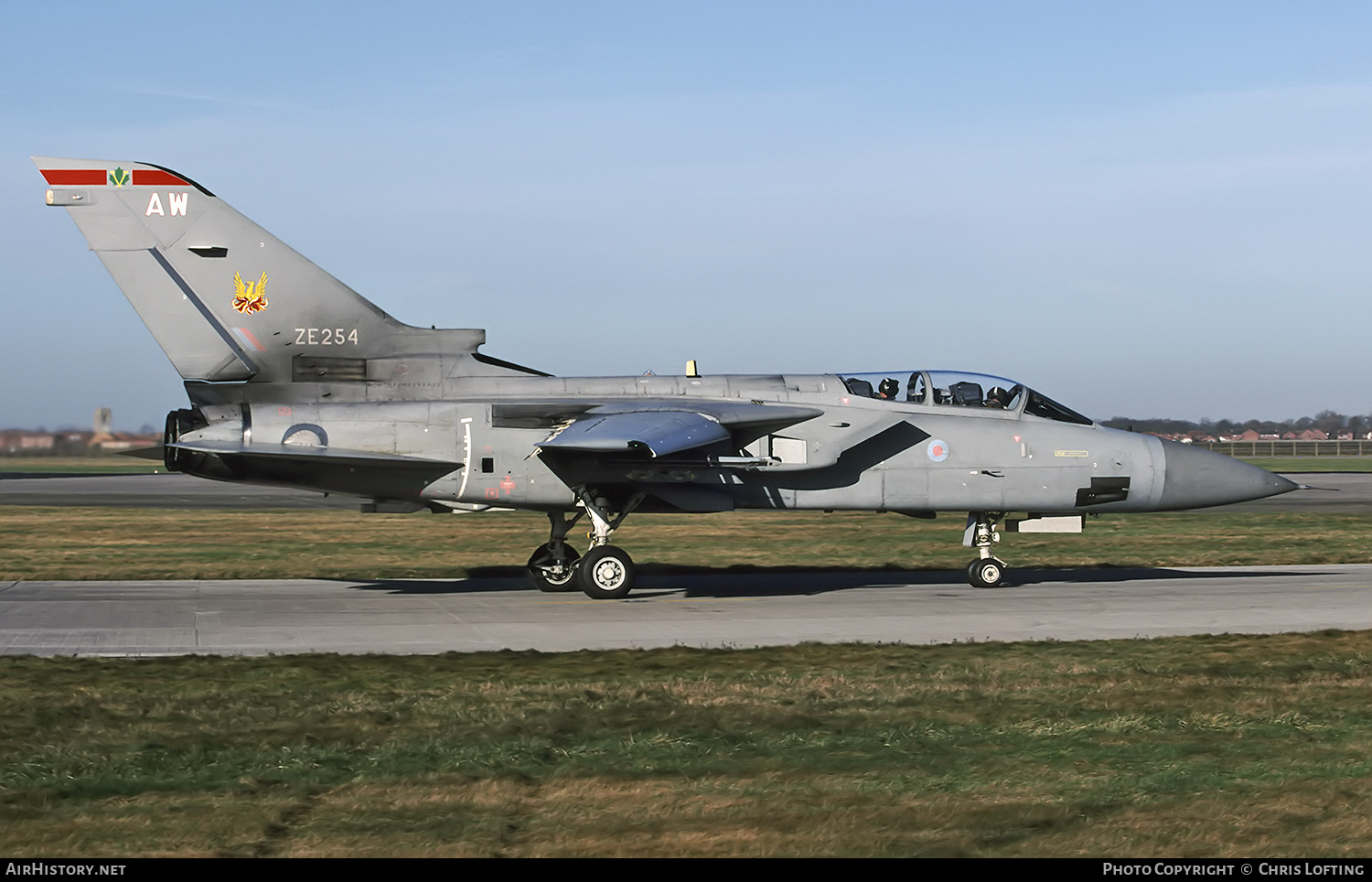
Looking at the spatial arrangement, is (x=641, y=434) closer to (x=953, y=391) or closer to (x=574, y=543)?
(x=953, y=391)

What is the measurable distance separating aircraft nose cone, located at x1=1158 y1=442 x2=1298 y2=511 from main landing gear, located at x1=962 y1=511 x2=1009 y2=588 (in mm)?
2441

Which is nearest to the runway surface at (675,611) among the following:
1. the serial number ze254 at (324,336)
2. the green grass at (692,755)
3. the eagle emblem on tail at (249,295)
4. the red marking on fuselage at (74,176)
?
the green grass at (692,755)

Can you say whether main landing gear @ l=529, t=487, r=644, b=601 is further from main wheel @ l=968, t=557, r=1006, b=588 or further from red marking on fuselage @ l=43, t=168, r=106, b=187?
red marking on fuselage @ l=43, t=168, r=106, b=187

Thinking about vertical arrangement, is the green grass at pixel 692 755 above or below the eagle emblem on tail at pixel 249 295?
below

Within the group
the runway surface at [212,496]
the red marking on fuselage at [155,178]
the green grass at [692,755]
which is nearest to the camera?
the green grass at [692,755]

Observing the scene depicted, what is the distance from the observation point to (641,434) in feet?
54.9

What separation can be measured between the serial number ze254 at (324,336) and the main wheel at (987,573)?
9.58 m

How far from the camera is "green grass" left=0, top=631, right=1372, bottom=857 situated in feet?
21.5

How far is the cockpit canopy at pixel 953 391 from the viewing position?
1912 centimetres

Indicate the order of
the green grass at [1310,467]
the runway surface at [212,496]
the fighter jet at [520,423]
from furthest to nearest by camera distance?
1. the green grass at [1310,467]
2. the runway surface at [212,496]
3. the fighter jet at [520,423]

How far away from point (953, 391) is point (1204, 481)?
3.99 meters

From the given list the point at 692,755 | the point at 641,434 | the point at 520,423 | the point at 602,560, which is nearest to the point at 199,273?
the point at 520,423

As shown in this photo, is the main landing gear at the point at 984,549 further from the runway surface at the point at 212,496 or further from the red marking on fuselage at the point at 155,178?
the runway surface at the point at 212,496
